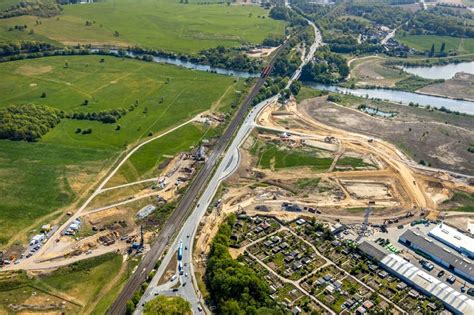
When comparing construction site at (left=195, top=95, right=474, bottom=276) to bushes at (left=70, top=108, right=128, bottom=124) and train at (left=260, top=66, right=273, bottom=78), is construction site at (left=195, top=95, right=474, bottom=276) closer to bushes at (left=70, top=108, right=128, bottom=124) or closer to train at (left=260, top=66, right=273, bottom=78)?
bushes at (left=70, top=108, right=128, bottom=124)

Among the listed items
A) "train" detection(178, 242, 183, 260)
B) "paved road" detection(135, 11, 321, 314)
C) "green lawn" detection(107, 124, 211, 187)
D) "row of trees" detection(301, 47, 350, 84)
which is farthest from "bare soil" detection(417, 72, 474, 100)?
"train" detection(178, 242, 183, 260)

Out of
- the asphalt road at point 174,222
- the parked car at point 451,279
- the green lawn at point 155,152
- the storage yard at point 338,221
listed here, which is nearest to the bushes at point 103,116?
the green lawn at point 155,152

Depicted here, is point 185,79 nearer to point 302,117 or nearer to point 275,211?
point 302,117

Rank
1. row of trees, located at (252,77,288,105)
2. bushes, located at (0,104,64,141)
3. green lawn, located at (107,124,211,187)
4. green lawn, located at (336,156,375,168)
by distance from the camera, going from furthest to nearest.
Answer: row of trees, located at (252,77,288,105) → bushes, located at (0,104,64,141) → green lawn, located at (336,156,375,168) → green lawn, located at (107,124,211,187)

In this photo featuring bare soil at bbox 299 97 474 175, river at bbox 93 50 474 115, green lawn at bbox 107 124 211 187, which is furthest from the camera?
river at bbox 93 50 474 115

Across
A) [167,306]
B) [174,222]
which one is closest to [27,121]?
[174,222]

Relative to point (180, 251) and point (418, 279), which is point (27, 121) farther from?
point (418, 279)

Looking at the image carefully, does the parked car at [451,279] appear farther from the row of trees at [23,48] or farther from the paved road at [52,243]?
the row of trees at [23,48]
